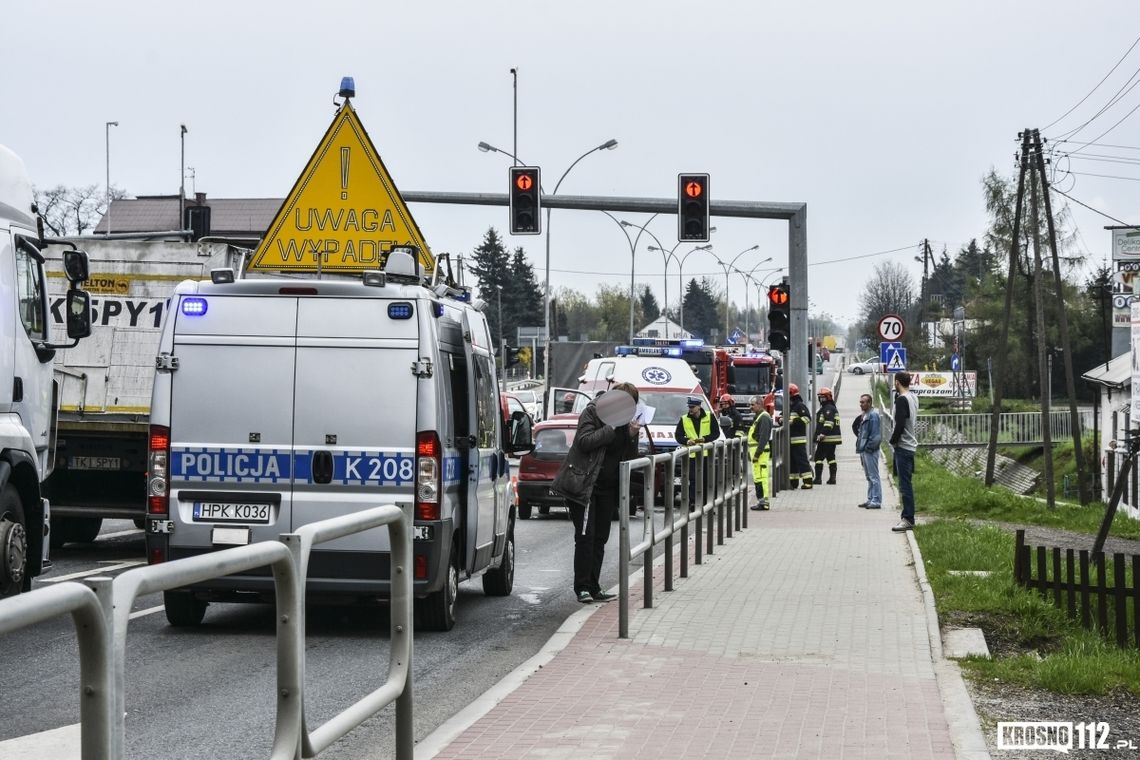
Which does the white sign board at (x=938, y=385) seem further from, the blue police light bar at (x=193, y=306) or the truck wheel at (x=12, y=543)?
the truck wheel at (x=12, y=543)

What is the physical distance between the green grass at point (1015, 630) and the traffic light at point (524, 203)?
11.0m

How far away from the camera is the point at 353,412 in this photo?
9.77m

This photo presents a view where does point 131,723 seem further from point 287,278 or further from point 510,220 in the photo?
point 510,220

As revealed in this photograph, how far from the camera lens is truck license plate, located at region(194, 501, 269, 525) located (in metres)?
9.79

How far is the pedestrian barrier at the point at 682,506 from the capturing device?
1003 cm

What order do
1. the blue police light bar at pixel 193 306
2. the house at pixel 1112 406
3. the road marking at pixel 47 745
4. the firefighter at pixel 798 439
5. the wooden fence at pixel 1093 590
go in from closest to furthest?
the road marking at pixel 47 745 → the blue police light bar at pixel 193 306 → the wooden fence at pixel 1093 590 → the firefighter at pixel 798 439 → the house at pixel 1112 406

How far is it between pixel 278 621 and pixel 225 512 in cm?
582

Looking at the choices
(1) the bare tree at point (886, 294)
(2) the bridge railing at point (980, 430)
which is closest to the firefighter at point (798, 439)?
(2) the bridge railing at point (980, 430)

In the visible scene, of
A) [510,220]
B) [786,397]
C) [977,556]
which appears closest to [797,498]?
[786,397]

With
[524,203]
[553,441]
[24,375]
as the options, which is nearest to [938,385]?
Result: [524,203]

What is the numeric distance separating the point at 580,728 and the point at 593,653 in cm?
225

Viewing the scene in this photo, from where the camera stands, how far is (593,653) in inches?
359

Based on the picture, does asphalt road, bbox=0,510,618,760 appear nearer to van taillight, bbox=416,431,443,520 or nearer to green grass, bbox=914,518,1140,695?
van taillight, bbox=416,431,443,520

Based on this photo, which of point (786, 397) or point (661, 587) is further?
point (786, 397)
